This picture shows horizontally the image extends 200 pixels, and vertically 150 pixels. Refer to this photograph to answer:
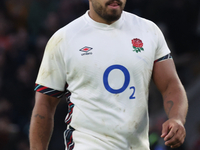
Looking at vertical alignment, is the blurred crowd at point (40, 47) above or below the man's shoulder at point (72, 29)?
below

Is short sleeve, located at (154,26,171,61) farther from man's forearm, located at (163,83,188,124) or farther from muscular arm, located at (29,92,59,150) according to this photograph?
muscular arm, located at (29,92,59,150)

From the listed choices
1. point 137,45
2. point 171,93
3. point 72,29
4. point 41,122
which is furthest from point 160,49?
point 41,122

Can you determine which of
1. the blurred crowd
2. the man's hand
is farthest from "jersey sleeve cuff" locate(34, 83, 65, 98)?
the blurred crowd

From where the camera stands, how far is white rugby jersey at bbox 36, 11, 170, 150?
270 centimetres

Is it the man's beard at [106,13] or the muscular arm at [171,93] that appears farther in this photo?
the man's beard at [106,13]

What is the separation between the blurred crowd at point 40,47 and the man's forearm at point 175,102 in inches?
127

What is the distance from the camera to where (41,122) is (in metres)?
2.97

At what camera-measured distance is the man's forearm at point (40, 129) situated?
2.93m

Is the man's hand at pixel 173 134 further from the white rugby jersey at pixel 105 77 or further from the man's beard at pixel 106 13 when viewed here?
the man's beard at pixel 106 13

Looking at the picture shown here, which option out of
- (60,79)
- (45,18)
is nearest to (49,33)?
(45,18)

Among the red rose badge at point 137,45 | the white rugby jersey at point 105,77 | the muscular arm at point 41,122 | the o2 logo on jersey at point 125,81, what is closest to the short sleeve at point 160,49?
the white rugby jersey at point 105,77

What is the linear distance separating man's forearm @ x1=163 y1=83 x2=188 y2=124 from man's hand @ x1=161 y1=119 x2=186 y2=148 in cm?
22

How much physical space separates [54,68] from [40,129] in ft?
1.59

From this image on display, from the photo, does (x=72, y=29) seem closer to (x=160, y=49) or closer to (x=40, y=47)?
(x=160, y=49)
